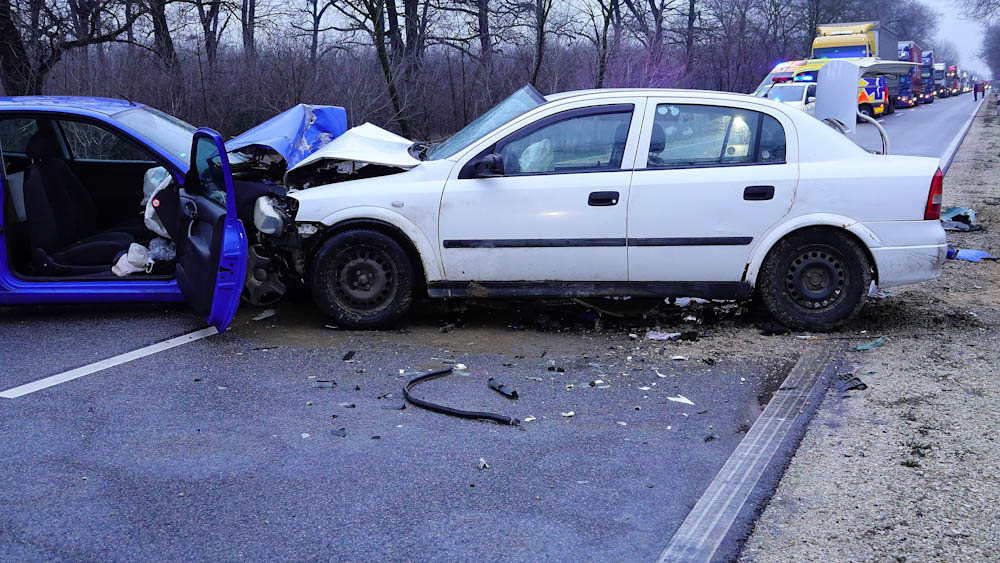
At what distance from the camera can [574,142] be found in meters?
6.11

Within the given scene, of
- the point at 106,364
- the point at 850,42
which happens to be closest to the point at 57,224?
the point at 106,364

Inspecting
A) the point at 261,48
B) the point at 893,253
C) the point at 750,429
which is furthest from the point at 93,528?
the point at 261,48

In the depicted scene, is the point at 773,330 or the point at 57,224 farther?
the point at 57,224

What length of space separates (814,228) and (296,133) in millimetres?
4121

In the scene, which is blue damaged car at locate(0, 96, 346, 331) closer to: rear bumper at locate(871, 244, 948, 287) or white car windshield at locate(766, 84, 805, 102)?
rear bumper at locate(871, 244, 948, 287)

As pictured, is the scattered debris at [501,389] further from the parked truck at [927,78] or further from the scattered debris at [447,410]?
Result: the parked truck at [927,78]

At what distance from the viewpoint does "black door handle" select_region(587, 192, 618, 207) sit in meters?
5.97

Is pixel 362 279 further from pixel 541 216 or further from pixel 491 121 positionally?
pixel 491 121

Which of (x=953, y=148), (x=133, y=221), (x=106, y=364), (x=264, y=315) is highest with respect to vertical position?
(x=953, y=148)

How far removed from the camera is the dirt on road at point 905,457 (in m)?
3.32

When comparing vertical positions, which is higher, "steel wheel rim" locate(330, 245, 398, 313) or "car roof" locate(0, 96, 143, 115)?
"car roof" locate(0, 96, 143, 115)

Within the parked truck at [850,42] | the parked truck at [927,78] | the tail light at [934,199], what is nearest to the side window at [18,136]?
the tail light at [934,199]

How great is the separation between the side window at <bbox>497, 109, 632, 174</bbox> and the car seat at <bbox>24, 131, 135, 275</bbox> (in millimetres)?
3291

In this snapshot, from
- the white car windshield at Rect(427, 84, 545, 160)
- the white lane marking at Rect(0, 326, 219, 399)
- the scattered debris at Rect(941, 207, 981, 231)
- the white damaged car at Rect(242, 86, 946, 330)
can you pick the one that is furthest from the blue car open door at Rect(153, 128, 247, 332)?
the scattered debris at Rect(941, 207, 981, 231)
